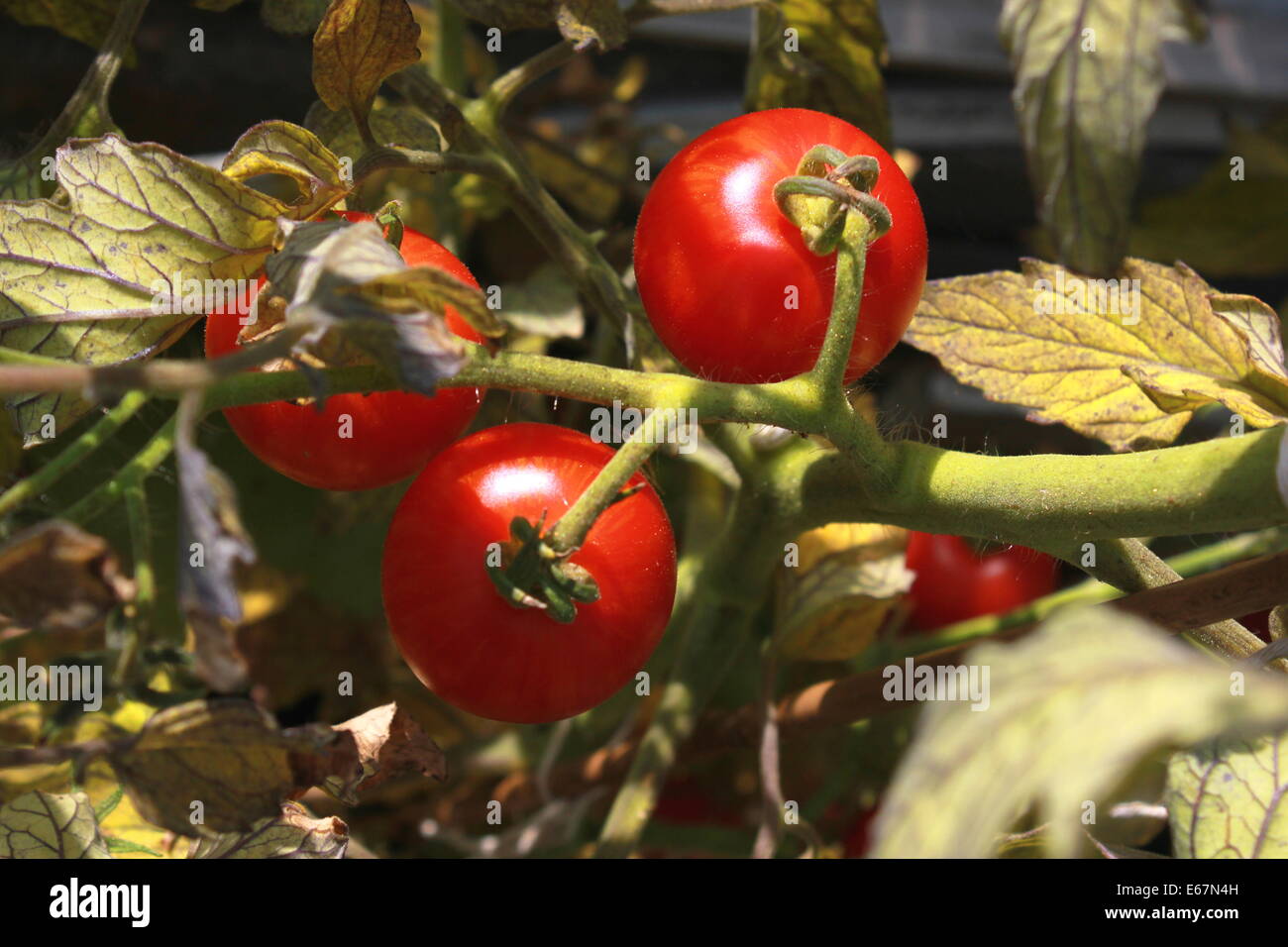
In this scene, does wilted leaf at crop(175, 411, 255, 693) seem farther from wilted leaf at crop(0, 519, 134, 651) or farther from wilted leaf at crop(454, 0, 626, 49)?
wilted leaf at crop(454, 0, 626, 49)

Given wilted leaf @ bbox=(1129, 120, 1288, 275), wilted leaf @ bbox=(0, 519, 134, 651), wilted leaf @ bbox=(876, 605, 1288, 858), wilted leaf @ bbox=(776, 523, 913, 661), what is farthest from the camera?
wilted leaf @ bbox=(1129, 120, 1288, 275)

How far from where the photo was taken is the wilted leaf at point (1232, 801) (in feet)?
1.90

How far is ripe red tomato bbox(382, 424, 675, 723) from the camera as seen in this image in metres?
0.56

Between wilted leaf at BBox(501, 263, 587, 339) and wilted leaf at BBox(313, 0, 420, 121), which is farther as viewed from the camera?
wilted leaf at BBox(501, 263, 587, 339)

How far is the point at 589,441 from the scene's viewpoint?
606 mm

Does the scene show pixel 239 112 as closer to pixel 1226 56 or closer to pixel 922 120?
pixel 922 120

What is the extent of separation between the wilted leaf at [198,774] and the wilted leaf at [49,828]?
0.10 metres

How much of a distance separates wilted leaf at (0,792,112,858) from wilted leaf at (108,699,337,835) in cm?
10

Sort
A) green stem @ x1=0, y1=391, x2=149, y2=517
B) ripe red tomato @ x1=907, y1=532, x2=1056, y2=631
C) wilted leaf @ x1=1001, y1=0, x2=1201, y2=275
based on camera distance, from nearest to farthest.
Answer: green stem @ x1=0, y1=391, x2=149, y2=517, wilted leaf @ x1=1001, y1=0, x2=1201, y2=275, ripe red tomato @ x1=907, y1=532, x2=1056, y2=631

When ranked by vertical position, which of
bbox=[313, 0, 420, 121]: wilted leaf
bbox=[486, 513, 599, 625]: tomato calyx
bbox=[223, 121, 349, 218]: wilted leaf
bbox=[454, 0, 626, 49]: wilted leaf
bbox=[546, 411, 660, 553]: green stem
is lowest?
bbox=[486, 513, 599, 625]: tomato calyx

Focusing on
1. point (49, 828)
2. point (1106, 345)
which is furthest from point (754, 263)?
point (49, 828)

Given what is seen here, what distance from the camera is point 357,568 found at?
3.40ft

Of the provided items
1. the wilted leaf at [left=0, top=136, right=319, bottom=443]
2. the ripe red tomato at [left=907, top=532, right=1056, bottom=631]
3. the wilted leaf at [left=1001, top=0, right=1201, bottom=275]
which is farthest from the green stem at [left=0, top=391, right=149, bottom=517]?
the ripe red tomato at [left=907, top=532, right=1056, bottom=631]

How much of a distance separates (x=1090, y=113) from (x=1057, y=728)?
1.52 ft
